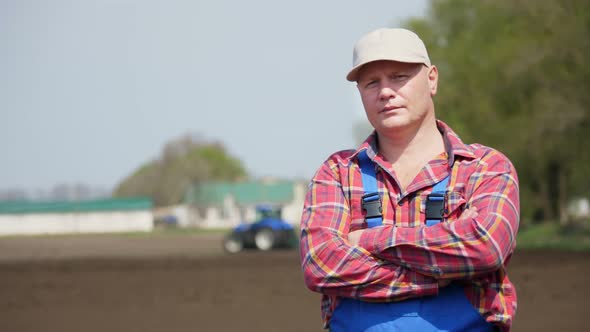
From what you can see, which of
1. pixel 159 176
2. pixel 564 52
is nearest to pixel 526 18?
pixel 564 52

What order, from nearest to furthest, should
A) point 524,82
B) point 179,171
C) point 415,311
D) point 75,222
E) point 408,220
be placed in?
1. point 415,311
2. point 408,220
3. point 524,82
4. point 75,222
5. point 179,171

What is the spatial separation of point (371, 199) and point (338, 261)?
0.66 feet

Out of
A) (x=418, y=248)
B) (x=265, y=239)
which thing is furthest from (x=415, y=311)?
(x=265, y=239)

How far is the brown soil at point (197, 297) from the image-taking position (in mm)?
9914

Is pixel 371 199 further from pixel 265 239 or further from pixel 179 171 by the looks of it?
pixel 179 171

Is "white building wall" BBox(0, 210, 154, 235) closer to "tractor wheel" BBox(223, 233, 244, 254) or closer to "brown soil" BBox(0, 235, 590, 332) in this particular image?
"tractor wheel" BBox(223, 233, 244, 254)

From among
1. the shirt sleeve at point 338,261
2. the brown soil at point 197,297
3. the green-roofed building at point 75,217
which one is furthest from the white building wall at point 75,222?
the shirt sleeve at point 338,261

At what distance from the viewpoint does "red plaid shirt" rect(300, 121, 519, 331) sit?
2.35m

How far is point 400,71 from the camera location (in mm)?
2484

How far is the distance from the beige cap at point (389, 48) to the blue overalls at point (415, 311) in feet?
1.13

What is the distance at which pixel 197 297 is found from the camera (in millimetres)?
12688

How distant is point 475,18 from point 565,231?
542 inches

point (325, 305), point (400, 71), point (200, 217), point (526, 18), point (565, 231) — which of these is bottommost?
point (200, 217)

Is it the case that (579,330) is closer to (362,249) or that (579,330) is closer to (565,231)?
(362,249)
